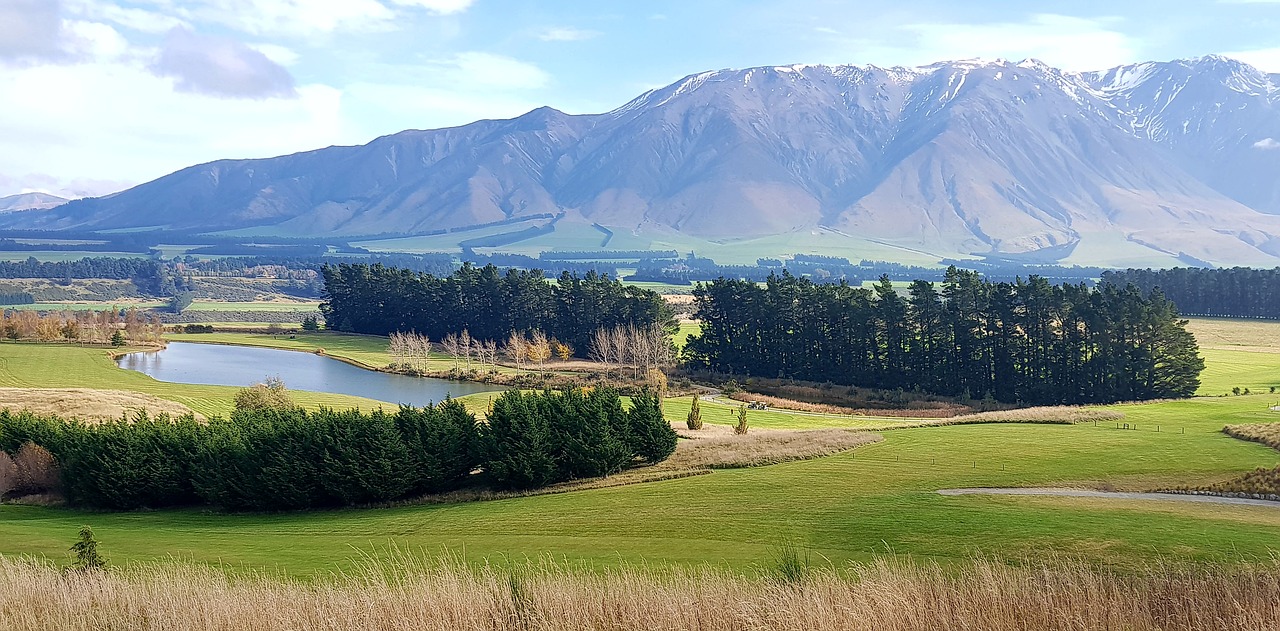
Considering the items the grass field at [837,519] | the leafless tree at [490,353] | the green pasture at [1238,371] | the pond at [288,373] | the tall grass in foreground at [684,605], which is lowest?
the pond at [288,373]

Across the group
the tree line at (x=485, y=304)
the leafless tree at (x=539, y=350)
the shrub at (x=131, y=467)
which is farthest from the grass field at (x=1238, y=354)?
the shrub at (x=131, y=467)

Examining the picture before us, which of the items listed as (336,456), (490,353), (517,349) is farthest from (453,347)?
(336,456)

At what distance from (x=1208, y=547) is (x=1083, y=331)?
62.7 m

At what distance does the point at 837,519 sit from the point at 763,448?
684 inches

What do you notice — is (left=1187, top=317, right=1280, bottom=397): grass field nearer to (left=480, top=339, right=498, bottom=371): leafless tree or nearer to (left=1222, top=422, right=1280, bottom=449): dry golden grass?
(left=1222, top=422, right=1280, bottom=449): dry golden grass

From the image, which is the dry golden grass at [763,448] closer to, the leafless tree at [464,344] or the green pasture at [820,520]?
the green pasture at [820,520]

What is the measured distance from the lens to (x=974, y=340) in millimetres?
82250

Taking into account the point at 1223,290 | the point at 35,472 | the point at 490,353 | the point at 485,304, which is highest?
the point at 1223,290

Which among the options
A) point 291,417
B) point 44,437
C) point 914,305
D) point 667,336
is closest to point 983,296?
point 914,305

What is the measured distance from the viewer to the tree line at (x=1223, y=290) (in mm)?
126375

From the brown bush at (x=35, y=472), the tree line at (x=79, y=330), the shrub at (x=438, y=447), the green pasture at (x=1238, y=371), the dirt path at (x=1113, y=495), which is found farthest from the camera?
the tree line at (x=79, y=330)

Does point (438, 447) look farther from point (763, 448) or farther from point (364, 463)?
point (763, 448)

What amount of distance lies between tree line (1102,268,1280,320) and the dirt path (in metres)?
105

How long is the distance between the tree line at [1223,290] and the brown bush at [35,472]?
395 ft
